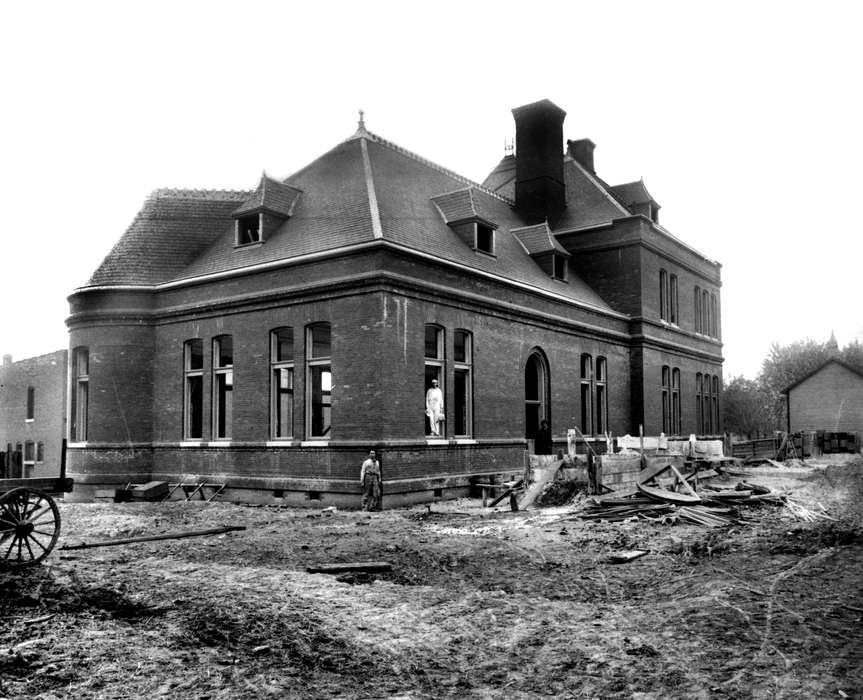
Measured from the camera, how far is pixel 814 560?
1136cm

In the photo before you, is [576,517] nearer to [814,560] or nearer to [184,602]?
[814,560]

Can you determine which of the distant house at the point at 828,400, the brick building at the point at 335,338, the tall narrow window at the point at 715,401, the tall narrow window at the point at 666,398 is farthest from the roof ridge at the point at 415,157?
the distant house at the point at 828,400

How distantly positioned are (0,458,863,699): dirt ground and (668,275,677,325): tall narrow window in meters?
21.6

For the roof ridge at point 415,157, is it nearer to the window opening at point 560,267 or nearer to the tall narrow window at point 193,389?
the window opening at point 560,267

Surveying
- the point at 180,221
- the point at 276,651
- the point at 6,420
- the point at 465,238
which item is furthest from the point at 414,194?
the point at 6,420

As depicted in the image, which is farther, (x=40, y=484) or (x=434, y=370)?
(x=434, y=370)

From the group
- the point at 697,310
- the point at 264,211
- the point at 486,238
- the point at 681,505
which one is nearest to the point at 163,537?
the point at 681,505

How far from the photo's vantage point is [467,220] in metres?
24.5

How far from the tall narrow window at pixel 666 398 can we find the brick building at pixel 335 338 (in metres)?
4.10

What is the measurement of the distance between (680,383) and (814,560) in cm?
2535

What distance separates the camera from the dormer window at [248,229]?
23641 millimetres

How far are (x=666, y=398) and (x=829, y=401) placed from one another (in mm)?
22930

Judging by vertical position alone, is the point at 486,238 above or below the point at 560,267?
above

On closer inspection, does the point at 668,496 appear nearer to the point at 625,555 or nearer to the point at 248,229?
the point at 625,555
